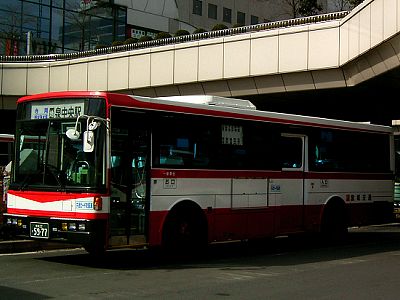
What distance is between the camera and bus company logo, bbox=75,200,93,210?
9.86 meters

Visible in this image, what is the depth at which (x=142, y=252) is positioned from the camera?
13.1 meters

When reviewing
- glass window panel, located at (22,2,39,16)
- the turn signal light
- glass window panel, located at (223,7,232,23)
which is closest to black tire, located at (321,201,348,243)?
the turn signal light

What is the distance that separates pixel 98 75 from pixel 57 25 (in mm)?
18703

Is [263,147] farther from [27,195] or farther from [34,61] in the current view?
[34,61]

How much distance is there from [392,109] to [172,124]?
65.2 feet

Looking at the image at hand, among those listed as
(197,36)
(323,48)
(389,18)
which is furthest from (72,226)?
(197,36)

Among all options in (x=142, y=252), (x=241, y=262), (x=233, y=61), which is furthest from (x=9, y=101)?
(x=241, y=262)

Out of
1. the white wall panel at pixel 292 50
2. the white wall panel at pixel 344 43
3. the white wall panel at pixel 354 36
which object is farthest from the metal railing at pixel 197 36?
the white wall panel at pixel 354 36

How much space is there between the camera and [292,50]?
22172 millimetres

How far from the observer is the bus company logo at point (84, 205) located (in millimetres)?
9859

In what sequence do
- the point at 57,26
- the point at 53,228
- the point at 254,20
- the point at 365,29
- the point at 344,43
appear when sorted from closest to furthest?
the point at 53,228 < the point at 365,29 < the point at 344,43 < the point at 57,26 < the point at 254,20

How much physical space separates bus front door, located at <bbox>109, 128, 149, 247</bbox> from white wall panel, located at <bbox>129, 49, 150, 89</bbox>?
53.8 feet

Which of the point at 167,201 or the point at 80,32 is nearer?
the point at 167,201

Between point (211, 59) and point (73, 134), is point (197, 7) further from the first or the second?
point (73, 134)
